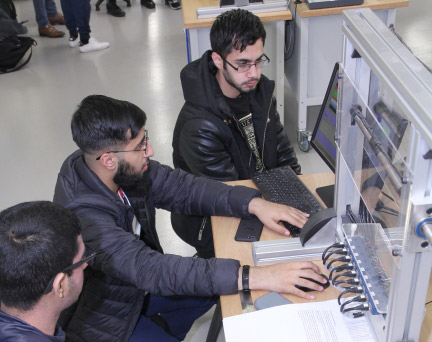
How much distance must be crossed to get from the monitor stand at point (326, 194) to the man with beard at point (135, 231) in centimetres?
16

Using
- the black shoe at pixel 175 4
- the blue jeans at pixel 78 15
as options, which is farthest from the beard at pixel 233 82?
the black shoe at pixel 175 4

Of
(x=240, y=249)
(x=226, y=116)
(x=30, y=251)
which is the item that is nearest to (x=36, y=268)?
(x=30, y=251)

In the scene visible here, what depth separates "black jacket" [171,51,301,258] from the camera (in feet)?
6.59

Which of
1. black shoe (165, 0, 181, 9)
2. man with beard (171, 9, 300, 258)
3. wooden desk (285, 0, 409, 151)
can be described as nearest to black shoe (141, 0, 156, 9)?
black shoe (165, 0, 181, 9)

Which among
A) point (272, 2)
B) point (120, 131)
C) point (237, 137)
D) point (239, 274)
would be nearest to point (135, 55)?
point (272, 2)

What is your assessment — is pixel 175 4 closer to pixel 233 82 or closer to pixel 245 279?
pixel 233 82

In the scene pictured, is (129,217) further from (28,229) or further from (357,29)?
(357,29)

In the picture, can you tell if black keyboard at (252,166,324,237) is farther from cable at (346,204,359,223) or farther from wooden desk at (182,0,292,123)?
wooden desk at (182,0,292,123)

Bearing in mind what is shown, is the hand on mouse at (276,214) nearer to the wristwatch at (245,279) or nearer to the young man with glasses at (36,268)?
the wristwatch at (245,279)

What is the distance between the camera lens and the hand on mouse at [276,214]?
159cm

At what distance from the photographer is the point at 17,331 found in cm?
108

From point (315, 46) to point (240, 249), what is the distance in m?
1.90

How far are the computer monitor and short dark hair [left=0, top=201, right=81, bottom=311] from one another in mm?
862

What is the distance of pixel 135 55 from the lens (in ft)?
16.2
